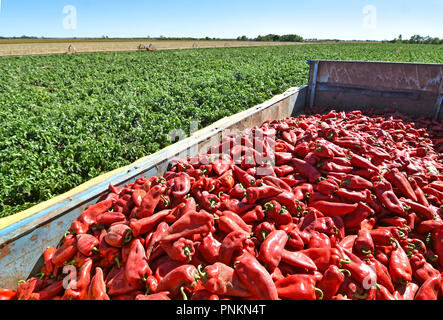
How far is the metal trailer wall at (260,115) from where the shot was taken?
2902 millimetres

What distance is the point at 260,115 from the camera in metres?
6.73

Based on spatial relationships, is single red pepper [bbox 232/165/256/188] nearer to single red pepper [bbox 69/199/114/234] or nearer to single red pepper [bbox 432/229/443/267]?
single red pepper [bbox 69/199/114/234]

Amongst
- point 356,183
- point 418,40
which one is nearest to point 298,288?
point 356,183

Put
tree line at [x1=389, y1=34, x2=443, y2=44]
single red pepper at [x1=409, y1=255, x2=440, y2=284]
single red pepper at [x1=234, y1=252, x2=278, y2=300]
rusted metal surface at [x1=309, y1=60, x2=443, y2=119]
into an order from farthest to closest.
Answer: tree line at [x1=389, y1=34, x2=443, y2=44] → rusted metal surface at [x1=309, y1=60, x2=443, y2=119] → single red pepper at [x1=409, y1=255, x2=440, y2=284] → single red pepper at [x1=234, y1=252, x2=278, y2=300]

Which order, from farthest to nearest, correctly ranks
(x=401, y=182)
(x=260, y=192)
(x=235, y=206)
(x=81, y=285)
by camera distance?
1. (x=401, y=182)
2. (x=260, y=192)
3. (x=235, y=206)
4. (x=81, y=285)

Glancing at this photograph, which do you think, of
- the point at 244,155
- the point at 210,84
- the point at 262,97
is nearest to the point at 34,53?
the point at 210,84

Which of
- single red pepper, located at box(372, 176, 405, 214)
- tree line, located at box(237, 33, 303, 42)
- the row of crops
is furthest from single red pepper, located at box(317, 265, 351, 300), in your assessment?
tree line, located at box(237, 33, 303, 42)

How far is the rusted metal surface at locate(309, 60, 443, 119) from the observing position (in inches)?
285

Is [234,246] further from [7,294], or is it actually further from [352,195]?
[7,294]

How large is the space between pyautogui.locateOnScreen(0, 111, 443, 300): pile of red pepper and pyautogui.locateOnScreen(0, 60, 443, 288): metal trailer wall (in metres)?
0.16

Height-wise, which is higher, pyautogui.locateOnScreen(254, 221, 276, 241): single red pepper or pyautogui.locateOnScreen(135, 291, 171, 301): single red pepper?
pyautogui.locateOnScreen(254, 221, 276, 241): single red pepper

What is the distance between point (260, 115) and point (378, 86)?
3.93m
